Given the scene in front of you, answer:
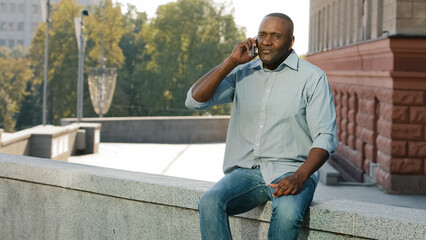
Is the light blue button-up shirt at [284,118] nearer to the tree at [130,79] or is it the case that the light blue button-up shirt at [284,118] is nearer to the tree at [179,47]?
the tree at [130,79]

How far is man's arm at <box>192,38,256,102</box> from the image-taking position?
4453mm

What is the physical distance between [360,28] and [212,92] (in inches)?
694

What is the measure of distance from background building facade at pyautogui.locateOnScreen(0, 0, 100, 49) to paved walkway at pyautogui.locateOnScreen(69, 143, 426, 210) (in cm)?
14121

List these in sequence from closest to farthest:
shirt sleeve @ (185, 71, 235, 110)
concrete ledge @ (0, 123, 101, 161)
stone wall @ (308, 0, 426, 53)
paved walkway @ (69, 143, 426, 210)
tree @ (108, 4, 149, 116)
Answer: shirt sleeve @ (185, 71, 235, 110) → paved walkway @ (69, 143, 426, 210) → stone wall @ (308, 0, 426, 53) → concrete ledge @ (0, 123, 101, 161) → tree @ (108, 4, 149, 116)

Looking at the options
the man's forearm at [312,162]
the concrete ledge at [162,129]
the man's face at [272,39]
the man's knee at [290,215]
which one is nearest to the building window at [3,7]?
the concrete ledge at [162,129]

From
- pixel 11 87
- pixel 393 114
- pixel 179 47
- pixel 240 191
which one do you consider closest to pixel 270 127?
pixel 240 191

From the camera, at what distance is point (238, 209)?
430 centimetres

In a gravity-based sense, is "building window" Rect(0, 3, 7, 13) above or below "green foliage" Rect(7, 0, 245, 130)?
above

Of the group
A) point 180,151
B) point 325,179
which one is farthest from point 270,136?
point 180,151

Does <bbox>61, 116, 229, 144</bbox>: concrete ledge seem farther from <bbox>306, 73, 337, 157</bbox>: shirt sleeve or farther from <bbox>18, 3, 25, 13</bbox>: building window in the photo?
<bbox>18, 3, 25, 13</bbox>: building window

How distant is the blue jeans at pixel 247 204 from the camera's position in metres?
4.04

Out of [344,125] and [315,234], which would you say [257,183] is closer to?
[315,234]

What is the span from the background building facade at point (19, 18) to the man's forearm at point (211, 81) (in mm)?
163931

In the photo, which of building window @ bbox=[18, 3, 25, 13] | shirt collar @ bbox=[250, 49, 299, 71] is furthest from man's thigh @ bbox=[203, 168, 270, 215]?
building window @ bbox=[18, 3, 25, 13]
